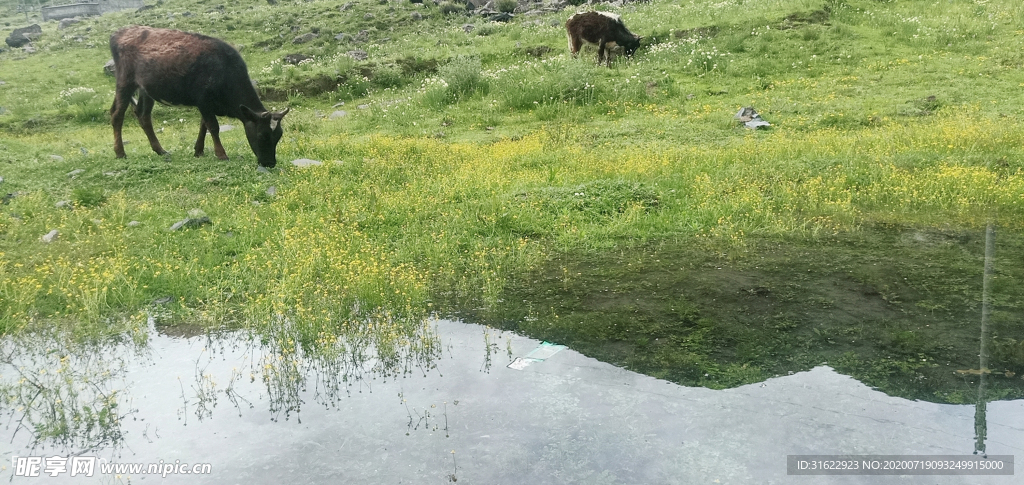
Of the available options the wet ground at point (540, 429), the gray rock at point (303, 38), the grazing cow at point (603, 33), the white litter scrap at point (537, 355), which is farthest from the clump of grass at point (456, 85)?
the wet ground at point (540, 429)

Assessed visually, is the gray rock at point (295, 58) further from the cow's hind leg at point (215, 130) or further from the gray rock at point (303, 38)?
the cow's hind leg at point (215, 130)

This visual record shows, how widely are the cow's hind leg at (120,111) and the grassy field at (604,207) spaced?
1.24 feet

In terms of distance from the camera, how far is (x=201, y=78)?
39.6 feet

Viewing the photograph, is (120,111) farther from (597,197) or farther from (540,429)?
(540,429)

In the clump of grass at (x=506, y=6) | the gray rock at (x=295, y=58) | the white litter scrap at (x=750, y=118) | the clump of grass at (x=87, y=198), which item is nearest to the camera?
the clump of grass at (x=87, y=198)

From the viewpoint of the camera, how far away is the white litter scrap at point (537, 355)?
5738mm

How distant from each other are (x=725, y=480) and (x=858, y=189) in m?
6.87

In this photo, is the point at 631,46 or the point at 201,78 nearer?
Result: the point at 201,78

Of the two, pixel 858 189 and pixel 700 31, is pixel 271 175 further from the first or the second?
pixel 700 31

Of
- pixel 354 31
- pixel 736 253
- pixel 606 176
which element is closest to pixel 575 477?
pixel 736 253

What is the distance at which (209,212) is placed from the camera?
9664 mm

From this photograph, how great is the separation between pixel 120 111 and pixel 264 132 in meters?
3.05

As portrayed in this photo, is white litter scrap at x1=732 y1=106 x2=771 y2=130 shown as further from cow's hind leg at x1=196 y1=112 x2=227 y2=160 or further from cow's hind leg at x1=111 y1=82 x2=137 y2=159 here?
cow's hind leg at x1=111 y1=82 x2=137 y2=159

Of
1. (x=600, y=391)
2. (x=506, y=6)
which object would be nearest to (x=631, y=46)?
(x=506, y=6)
